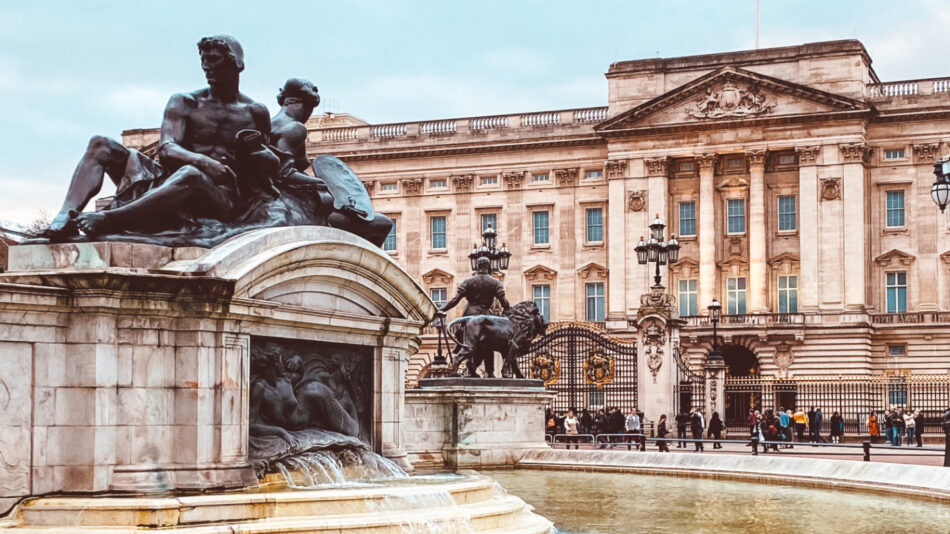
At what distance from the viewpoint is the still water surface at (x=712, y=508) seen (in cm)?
1252

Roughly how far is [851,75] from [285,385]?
53.1m

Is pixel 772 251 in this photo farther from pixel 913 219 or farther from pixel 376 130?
pixel 376 130

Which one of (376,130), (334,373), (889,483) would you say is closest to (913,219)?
(376,130)

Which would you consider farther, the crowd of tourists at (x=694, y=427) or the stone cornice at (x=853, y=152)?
the stone cornice at (x=853, y=152)

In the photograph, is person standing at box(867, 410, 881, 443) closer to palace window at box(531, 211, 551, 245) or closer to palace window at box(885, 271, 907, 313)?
palace window at box(885, 271, 907, 313)

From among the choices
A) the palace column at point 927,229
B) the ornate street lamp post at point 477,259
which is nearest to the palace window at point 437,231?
the palace column at point 927,229

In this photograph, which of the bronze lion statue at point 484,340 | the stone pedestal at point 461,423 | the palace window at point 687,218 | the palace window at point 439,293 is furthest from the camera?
the palace window at point 439,293

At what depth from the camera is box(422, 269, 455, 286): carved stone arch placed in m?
66.8

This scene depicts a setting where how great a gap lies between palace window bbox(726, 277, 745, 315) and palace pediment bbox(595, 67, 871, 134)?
6.77 meters

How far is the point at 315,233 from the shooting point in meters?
10.6

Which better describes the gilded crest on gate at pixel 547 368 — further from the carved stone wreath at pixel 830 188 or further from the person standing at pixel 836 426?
the carved stone wreath at pixel 830 188

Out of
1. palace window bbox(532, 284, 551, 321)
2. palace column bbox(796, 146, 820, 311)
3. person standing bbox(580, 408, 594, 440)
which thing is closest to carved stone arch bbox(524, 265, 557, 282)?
palace window bbox(532, 284, 551, 321)

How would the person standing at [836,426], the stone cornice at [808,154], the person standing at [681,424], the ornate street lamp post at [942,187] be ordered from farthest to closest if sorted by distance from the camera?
1. the stone cornice at [808,154]
2. the person standing at [836,426]
3. the person standing at [681,424]
4. the ornate street lamp post at [942,187]

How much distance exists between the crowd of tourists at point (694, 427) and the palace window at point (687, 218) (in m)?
21.3
